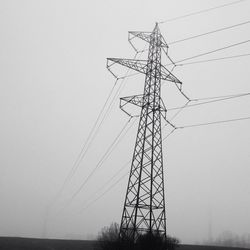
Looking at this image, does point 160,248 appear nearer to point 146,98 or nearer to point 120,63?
point 146,98

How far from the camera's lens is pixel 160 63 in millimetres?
21250

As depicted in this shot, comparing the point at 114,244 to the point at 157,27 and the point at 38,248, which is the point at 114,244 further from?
the point at 38,248

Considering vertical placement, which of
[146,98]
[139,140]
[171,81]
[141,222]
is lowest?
[141,222]

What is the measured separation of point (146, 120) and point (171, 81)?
3883mm

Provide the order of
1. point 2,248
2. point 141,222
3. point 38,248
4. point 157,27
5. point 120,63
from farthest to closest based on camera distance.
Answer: point 38,248, point 2,248, point 157,27, point 120,63, point 141,222

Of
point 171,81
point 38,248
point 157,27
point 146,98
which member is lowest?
point 38,248

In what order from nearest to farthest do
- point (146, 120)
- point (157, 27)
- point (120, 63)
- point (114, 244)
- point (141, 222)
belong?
point (141, 222) → point (114, 244) → point (146, 120) → point (120, 63) → point (157, 27)

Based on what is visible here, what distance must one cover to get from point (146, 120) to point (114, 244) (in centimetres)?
794

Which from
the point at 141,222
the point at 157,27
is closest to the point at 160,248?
the point at 141,222

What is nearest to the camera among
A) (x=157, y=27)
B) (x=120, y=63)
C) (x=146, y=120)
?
(x=146, y=120)

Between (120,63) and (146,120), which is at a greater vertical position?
(120,63)

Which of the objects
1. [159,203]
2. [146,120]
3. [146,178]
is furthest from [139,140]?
[159,203]

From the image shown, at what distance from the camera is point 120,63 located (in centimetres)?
2095

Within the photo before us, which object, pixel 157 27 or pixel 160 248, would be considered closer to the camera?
pixel 160 248
